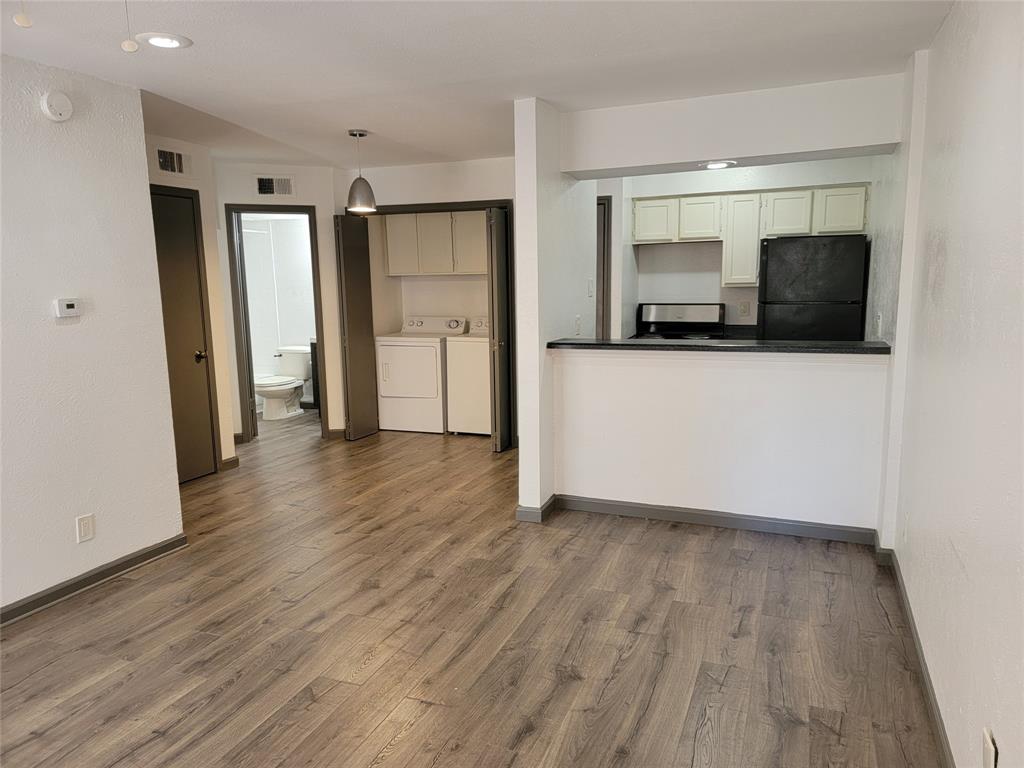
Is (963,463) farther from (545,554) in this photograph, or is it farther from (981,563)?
(545,554)

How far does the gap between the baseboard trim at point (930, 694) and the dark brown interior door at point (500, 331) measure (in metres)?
3.23

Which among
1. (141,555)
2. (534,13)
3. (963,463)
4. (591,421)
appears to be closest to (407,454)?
(591,421)

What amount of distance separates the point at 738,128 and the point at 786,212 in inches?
95.1

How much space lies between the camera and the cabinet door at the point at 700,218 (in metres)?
5.95

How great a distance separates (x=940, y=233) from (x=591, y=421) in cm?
207

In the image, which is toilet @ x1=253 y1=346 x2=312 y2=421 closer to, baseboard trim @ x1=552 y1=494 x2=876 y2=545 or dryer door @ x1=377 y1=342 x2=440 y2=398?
dryer door @ x1=377 y1=342 x2=440 y2=398

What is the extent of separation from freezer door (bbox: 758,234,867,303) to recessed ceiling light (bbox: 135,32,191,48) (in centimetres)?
393

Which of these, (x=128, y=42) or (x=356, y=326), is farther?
(x=356, y=326)

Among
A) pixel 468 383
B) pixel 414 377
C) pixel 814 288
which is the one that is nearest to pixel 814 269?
pixel 814 288

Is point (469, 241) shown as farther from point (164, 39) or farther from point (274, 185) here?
point (164, 39)

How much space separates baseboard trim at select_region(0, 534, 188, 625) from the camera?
9.15 ft

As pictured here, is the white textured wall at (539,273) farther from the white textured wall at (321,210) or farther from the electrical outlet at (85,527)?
the white textured wall at (321,210)

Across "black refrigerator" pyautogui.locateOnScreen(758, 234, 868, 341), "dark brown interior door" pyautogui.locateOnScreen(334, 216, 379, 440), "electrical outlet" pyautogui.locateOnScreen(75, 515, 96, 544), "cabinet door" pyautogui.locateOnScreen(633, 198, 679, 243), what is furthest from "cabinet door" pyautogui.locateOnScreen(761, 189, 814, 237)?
"electrical outlet" pyautogui.locateOnScreen(75, 515, 96, 544)

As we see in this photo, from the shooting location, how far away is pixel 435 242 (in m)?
6.05
